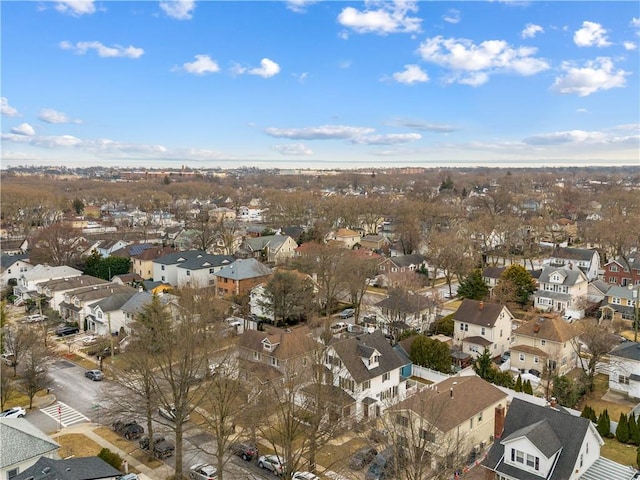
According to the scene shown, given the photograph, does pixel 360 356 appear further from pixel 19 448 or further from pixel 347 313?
pixel 347 313

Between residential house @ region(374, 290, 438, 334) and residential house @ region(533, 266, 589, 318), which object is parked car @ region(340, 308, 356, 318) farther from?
residential house @ region(533, 266, 589, 318)

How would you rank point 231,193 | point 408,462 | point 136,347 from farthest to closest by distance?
point 231,193, point 136,347, point 408,462

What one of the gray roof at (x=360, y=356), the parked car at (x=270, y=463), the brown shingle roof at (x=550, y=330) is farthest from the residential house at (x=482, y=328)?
the parked car at (x=270, y=463)

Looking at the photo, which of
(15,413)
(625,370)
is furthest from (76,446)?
(625,370)

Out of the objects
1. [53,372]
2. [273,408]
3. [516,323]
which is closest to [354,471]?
[273,408]

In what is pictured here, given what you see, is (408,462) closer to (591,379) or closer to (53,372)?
(591,379)
